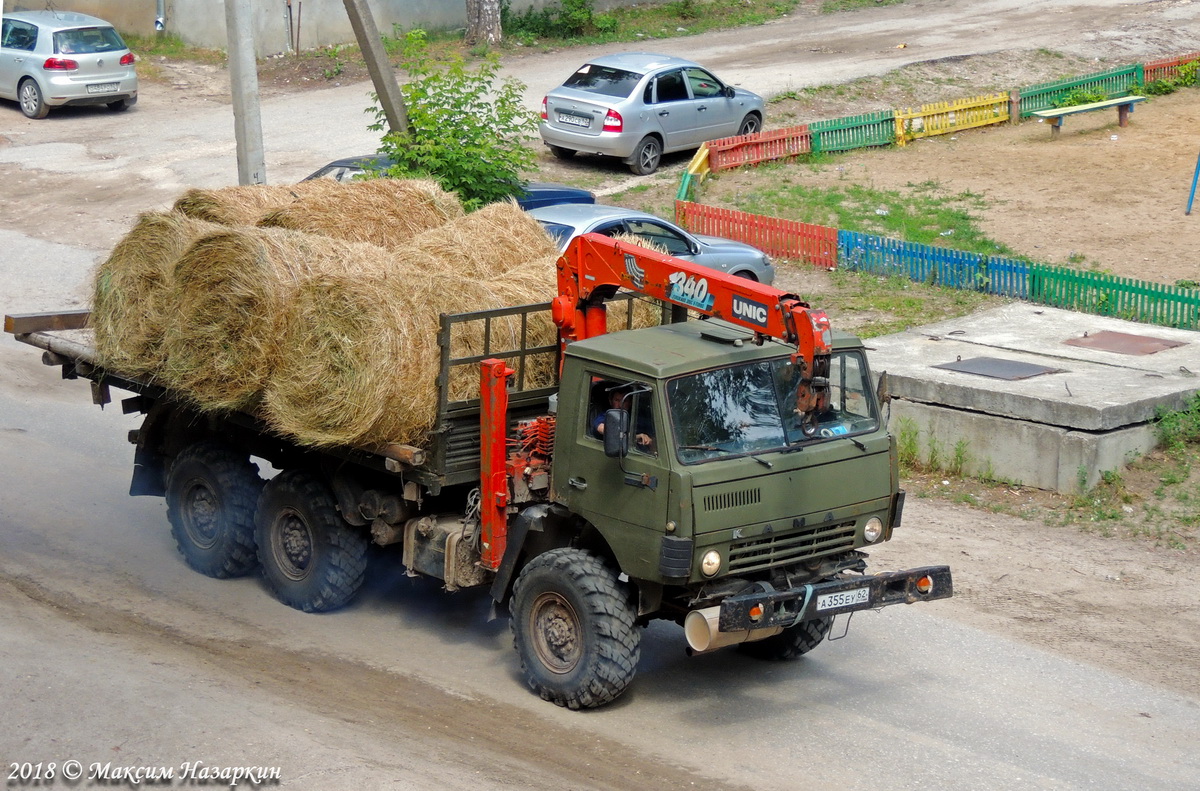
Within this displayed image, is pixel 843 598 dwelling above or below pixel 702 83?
below

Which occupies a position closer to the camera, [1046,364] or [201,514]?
[201,514]

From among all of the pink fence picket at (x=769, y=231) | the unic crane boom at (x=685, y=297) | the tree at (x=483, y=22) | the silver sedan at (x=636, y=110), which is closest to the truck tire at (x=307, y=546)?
the unic crane boom at (x=685, y=297)

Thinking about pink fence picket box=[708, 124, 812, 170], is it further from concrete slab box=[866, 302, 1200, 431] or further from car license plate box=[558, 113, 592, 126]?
concrete slab box=[866, 302, 1200, 431]

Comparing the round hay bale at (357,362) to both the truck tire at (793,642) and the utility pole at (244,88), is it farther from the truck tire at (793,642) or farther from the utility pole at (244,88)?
the utility pole at (244,88)

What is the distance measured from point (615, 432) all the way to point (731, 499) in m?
0.71

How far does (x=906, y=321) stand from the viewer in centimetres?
1502

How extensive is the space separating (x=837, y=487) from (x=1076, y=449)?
444cm

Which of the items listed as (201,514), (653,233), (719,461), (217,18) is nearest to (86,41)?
(217,18)

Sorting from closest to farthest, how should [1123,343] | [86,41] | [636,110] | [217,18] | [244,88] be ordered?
[1123,343]
[244,88]
[636,110]
[86,41]
[217,18]

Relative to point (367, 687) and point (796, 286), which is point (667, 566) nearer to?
point (367, 687)

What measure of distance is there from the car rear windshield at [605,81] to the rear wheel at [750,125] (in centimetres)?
265

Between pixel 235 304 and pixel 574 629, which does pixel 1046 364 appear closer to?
pixel 574 629

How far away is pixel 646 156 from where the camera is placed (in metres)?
21.5

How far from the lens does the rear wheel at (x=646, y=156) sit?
21.2 meters
